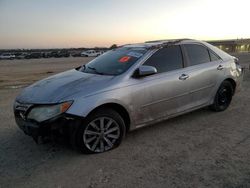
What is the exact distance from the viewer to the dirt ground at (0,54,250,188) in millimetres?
3348

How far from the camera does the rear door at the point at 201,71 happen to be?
208 inches

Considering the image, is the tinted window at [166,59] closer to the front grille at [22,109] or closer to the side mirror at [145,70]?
the side mirror at [145,70]

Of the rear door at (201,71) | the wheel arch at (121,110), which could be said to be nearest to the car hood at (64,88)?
the wheel arch at (121,110)

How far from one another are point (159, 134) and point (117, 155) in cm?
109

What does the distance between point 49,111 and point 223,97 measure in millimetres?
3942

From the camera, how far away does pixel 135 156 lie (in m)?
4.03

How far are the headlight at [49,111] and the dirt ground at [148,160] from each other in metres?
0.64

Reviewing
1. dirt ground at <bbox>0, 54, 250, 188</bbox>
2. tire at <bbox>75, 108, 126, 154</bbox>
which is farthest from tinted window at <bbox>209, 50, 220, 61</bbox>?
tire at <bbox>75, 108, 126, 154</bbox>

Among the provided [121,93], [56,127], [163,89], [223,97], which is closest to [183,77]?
[163,89]

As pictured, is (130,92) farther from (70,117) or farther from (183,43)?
(183,43)

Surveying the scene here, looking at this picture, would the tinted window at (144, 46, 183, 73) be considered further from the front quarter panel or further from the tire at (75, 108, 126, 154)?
the tire at (75, 108, 126, 154)

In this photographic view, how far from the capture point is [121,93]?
13.9ft

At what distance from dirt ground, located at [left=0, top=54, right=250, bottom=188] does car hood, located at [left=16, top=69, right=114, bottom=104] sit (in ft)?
2.78

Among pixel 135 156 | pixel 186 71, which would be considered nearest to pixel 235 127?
pixel 186 71
